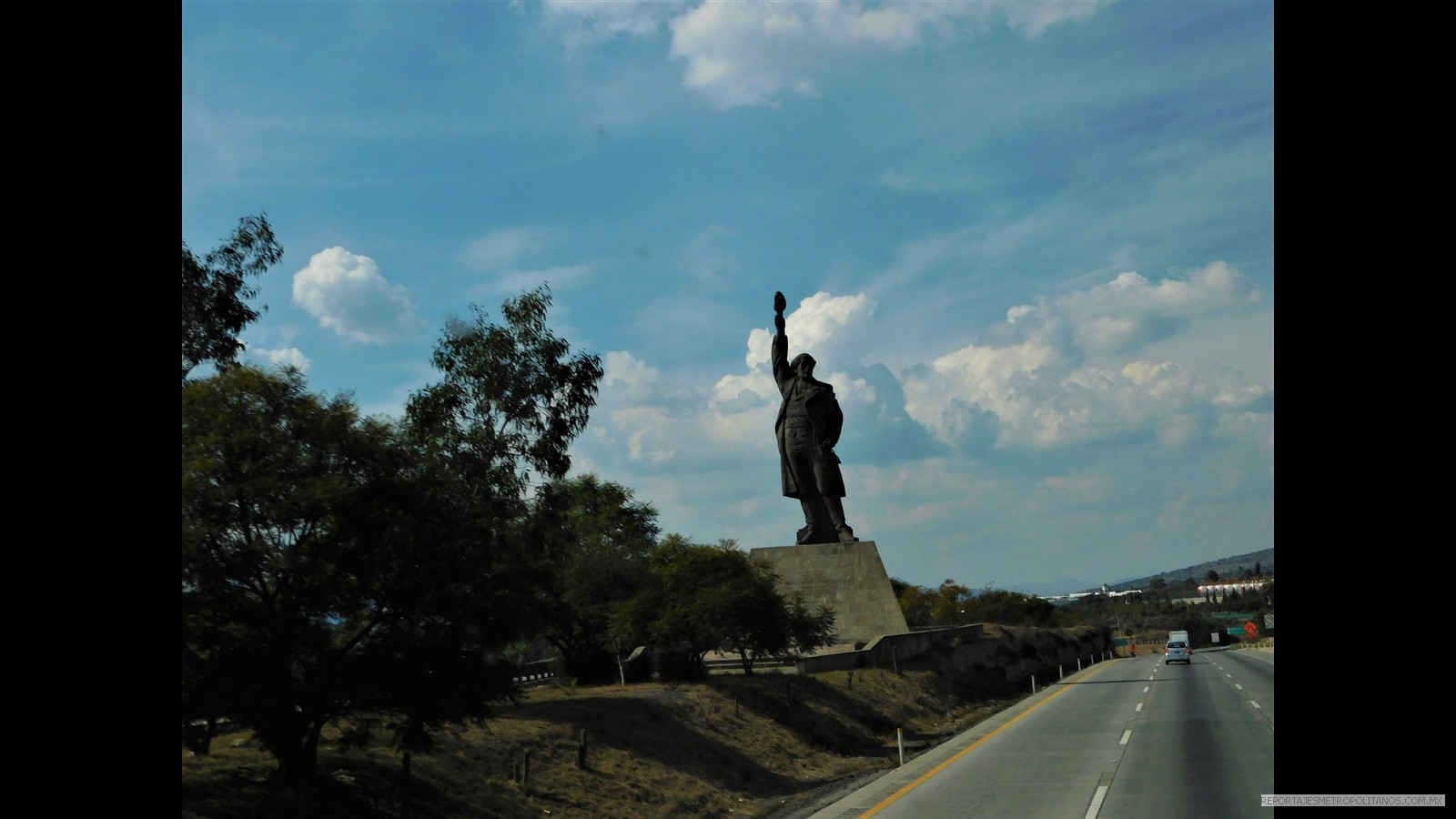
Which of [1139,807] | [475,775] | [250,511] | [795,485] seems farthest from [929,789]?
[795,485]

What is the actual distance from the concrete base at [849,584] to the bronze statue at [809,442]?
78 cm

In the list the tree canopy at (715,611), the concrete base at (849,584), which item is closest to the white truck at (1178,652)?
the concrete base at (849,584)

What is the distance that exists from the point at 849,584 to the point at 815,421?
6.47 m

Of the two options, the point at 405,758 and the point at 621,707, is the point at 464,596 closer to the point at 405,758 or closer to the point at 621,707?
the point at 405,758

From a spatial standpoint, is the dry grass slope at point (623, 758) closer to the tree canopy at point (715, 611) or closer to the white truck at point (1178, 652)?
the tree canopy at point (715, 611)

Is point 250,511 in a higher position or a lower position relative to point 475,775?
higher

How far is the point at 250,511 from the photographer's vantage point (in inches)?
566

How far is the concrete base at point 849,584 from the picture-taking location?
42906 mm

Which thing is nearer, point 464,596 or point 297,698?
point 297,698

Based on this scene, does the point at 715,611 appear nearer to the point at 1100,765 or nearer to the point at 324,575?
the point at 1100,765

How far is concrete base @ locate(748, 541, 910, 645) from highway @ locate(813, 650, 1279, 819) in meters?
7.83
